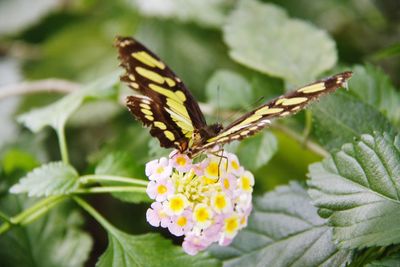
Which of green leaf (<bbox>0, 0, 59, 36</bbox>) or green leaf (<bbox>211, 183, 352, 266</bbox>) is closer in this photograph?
green leaf (<bbox>211, 183, 352, 266</bbox>)

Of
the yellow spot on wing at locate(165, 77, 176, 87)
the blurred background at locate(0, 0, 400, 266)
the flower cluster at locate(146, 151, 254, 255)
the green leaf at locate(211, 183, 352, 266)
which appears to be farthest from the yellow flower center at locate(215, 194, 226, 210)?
the blurred background at locate(0, 0, 400, 266)

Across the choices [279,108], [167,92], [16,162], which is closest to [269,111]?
[279,108]

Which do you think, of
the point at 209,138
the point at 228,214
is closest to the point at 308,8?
the point at 209,138

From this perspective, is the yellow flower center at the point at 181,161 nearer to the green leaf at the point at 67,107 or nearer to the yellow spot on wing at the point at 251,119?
the yellow spot on wing at the point at 251,119

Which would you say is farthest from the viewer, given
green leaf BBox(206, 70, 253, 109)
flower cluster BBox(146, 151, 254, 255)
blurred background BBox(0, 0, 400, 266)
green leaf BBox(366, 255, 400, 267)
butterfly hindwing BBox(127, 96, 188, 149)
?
blurred background BBox(0, 0, 400, 266)

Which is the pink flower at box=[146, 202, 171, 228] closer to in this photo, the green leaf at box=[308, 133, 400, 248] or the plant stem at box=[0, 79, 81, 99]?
the green leaf at box=[308, 133, 400, 248]

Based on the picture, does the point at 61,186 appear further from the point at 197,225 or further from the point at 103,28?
the point at 103,28
